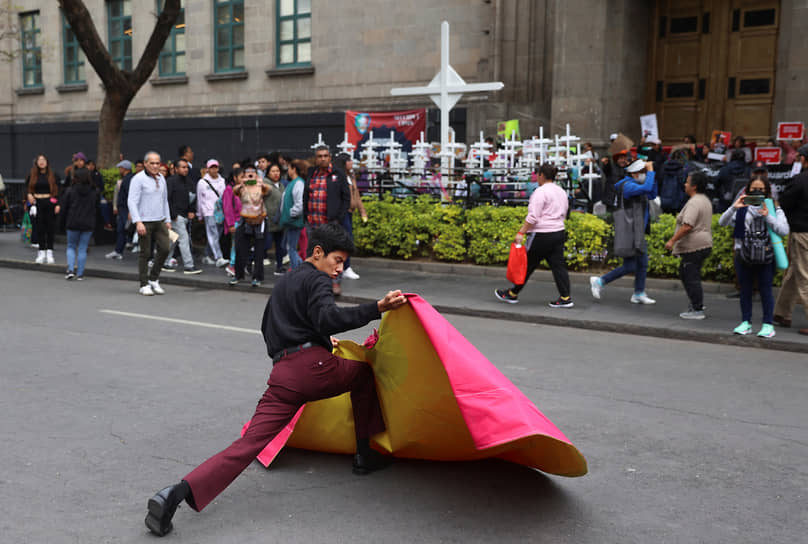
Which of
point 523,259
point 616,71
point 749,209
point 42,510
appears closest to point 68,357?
point 42,510

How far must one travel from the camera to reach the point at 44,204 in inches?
581

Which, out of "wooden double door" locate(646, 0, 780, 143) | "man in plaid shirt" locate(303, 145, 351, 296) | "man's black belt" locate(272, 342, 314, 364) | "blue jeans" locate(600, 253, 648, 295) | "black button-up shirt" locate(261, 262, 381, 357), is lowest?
"blue jeans" locate(600, 253, 648, 295)

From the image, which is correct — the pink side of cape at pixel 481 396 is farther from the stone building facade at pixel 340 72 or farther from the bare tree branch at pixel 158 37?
the bare tree branch at pixel 158 37

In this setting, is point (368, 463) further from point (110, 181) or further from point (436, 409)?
point (110, 181)

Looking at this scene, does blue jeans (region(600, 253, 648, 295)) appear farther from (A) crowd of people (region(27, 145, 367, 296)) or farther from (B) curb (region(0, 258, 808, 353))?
(A) crowd of people (region(27, 145, 367, 296))

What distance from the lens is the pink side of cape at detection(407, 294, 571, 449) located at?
3.89 meters

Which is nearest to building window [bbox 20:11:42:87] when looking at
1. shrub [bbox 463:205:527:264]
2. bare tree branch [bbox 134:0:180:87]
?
bare tree branch [bbox 134:0:180:87]

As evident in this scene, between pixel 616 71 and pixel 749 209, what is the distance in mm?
10118

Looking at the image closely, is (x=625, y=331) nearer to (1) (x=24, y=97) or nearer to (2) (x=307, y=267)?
(2) (x=307, y=267)

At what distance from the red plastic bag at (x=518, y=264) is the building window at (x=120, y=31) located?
21.3 m

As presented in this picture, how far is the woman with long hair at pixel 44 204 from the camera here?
1477 cm

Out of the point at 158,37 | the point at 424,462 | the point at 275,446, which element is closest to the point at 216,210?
the point at 158,37

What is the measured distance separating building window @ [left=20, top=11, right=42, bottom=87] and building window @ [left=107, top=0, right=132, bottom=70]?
12.2 feet

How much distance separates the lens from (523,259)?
1012cm
